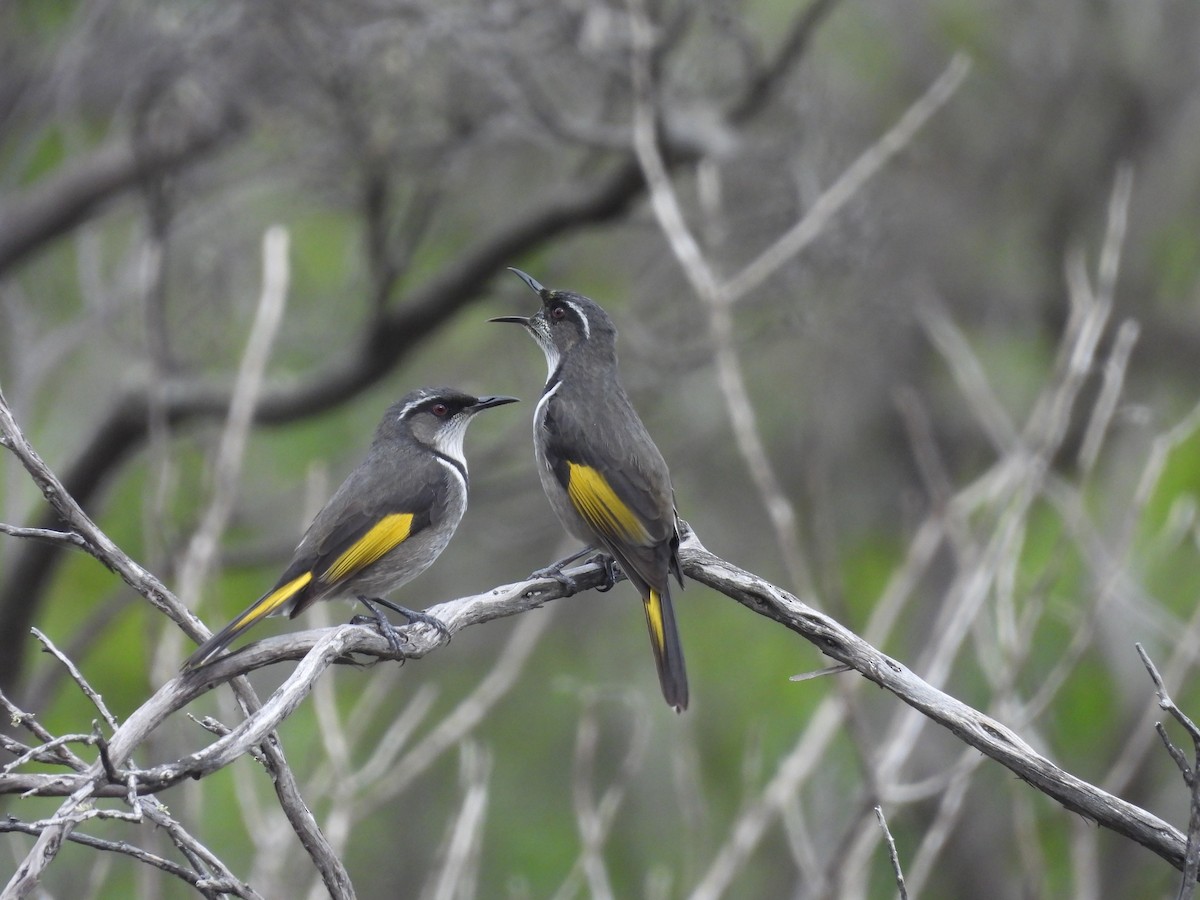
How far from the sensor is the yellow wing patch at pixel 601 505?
436 cm

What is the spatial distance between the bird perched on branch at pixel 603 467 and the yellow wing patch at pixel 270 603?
77cm

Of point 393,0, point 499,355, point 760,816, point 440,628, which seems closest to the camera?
point 440,628

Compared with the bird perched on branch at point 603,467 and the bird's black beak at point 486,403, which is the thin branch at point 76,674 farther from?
the bird's black beak at point 486,403

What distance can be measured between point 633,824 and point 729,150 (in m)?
8.94

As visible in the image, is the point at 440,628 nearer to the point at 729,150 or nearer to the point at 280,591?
the point at 280,591

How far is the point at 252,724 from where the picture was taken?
7.97 ft

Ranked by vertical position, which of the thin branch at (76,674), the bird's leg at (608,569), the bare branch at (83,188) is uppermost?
the bare branch at (83,188)

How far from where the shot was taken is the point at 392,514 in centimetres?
485

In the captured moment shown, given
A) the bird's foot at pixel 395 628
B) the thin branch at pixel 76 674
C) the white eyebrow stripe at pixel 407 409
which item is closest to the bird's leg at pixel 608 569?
the bird's foot at pixel 395 628

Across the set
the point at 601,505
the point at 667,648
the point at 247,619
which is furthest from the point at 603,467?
the point at 247,619

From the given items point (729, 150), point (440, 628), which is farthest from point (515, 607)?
point (729, 150)

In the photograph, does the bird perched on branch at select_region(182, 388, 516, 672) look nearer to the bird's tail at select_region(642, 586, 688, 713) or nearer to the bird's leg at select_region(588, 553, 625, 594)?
the bird's leg at select_region(588, 553, 625, 594)

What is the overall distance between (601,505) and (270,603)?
122 cm

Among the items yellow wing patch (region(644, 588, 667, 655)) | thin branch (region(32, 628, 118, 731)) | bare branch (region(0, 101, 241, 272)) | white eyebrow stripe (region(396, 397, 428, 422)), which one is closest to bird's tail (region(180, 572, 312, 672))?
thin branch (region(32, 628, 118, 731))
